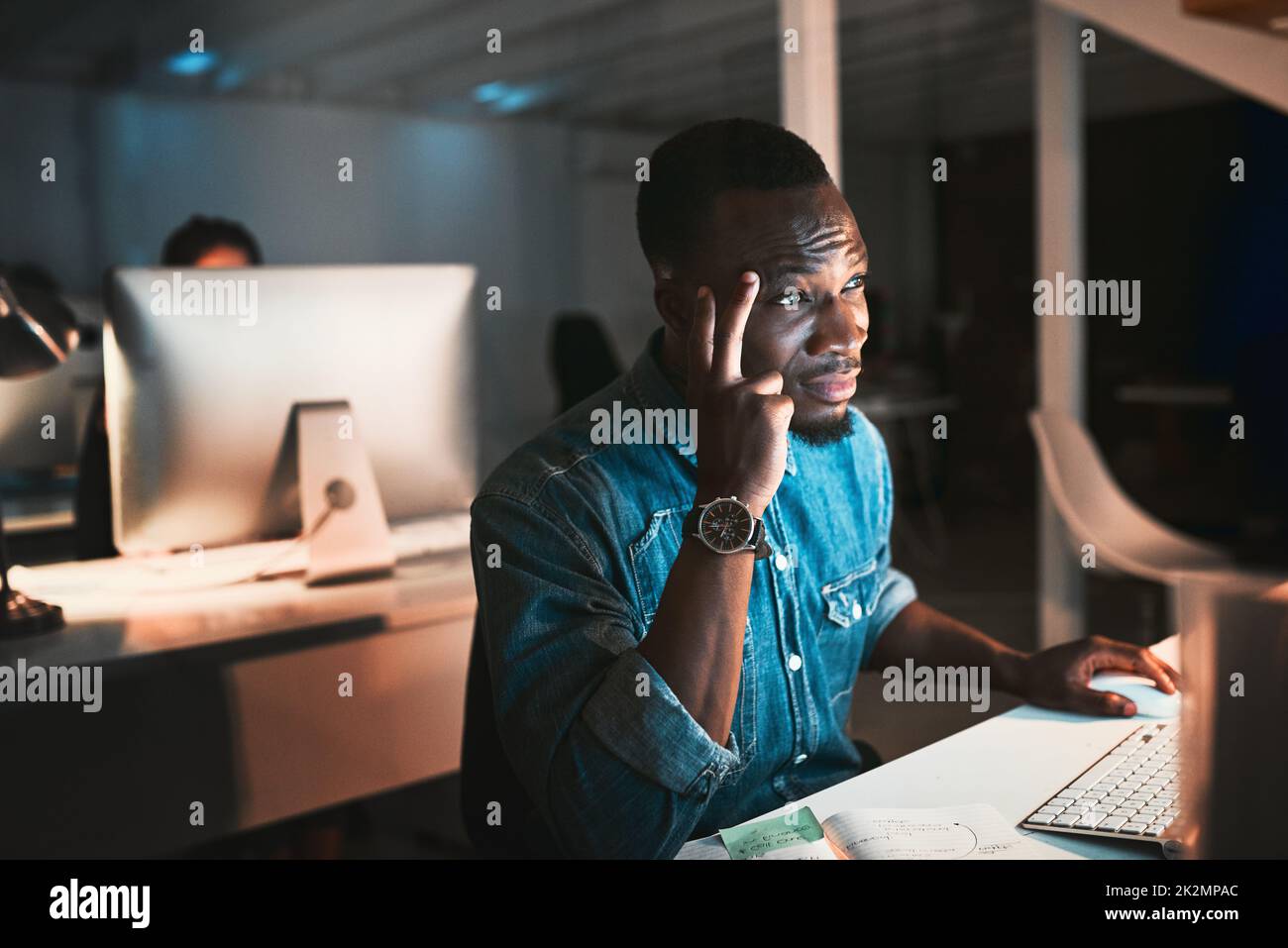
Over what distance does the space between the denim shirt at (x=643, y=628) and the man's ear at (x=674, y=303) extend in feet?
0.23

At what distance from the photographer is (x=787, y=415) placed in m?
1.01

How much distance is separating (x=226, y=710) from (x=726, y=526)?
3.45ft

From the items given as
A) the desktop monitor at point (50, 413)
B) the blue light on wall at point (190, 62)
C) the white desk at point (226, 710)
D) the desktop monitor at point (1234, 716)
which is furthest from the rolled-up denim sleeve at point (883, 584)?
the blue light on wall at point (190, 62)

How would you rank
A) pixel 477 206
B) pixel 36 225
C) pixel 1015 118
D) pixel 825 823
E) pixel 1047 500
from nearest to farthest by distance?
pixel 825 823 → pixel 1047 500 → pixel 36 225 → pixel 1015 118 → pixel 477 206

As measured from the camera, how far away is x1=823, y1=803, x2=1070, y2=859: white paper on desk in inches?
34.8

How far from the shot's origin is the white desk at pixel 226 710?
162cm

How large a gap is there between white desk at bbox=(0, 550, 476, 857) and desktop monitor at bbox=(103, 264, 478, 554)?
0.17 metres

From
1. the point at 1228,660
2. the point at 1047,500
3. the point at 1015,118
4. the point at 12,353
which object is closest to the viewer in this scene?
the point at 1228,660

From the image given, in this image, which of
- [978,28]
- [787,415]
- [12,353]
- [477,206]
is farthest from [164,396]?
[477,206]

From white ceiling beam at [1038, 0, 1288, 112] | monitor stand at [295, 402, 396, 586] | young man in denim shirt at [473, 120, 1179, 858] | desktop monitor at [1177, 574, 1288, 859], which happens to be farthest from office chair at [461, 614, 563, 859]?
white ceiling beam at [1038, 0, 1288, 112]

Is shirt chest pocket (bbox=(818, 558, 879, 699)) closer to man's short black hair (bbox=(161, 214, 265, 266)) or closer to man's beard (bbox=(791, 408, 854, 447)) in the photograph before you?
man's beard (bbox=(791, 408, 854, 447))

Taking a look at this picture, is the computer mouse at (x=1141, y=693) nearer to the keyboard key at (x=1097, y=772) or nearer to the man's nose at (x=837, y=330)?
the keyboard key at (x=1097, y=772)
